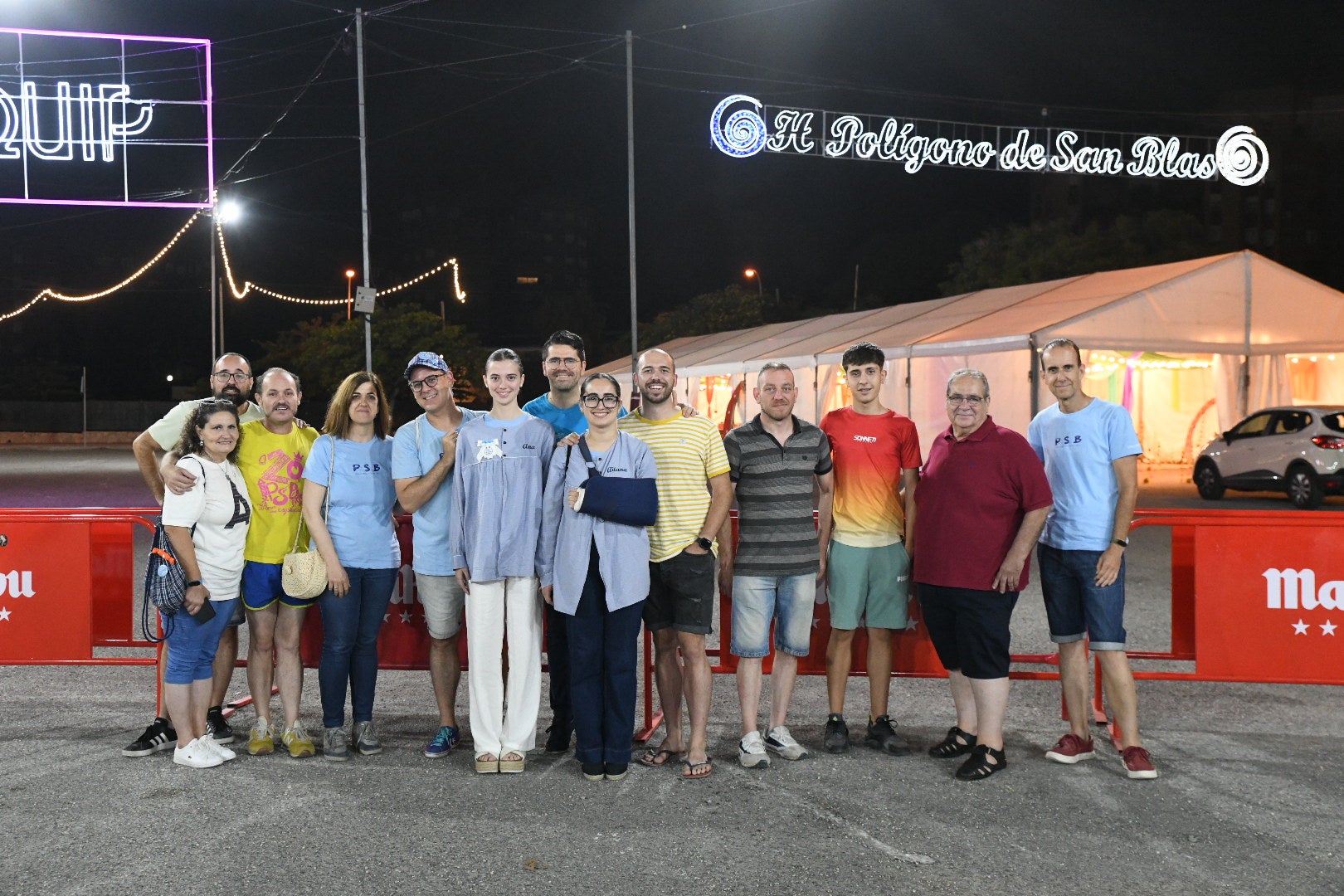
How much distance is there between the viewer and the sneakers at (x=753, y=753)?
4750 mm

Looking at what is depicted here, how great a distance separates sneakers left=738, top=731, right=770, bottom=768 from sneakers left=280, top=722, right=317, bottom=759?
6.54 ft

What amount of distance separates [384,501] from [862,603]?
2323 mm

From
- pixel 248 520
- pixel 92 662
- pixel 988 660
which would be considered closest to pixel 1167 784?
pixel 988 660

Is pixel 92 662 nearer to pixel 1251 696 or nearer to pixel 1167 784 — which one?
pixel 1167 784

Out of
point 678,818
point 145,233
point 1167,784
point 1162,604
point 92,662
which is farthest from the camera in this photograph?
point 145,233

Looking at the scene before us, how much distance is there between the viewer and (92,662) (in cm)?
589

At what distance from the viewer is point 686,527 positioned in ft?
15.5

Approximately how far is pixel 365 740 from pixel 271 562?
0.94 meters

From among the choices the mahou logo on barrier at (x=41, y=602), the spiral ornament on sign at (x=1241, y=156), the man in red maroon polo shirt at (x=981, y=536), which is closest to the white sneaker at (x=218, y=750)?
the mahou logo on barrier at (x=41, y=602)

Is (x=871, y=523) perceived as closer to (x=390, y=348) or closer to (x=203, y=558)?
(x=203, y=558)

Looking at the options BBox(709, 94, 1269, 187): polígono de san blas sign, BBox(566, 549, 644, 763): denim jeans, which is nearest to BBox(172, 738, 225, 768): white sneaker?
BBox(566, 549, 644, 763): denim jeans

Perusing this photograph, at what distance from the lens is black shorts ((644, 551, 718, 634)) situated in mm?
4707

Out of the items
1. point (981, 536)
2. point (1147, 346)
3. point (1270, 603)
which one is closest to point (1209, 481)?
point (1147, 346)

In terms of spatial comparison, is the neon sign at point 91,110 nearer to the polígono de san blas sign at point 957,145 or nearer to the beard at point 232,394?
the beard at point 232,394
